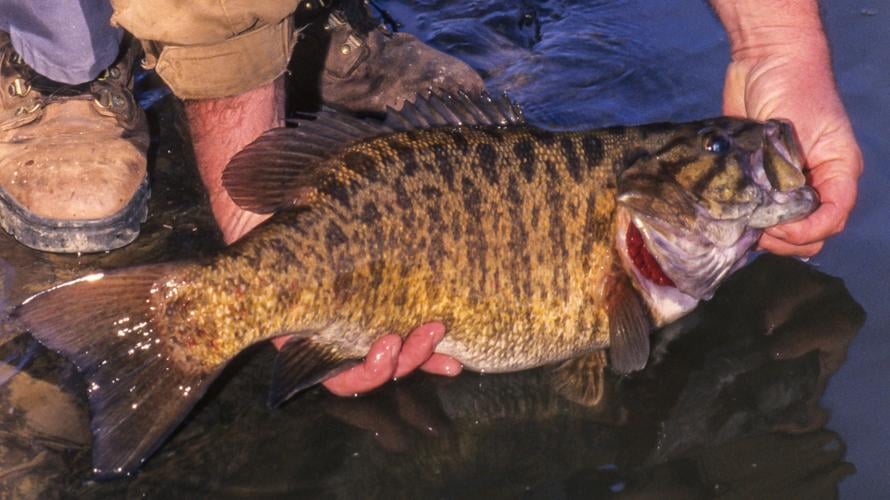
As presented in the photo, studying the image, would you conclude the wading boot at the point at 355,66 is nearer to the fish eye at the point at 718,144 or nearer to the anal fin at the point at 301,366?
the fish eye at the point at 718,144

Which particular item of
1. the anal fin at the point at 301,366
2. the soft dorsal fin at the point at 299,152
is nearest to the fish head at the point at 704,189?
the soft dorsal fin at the point at 299,152

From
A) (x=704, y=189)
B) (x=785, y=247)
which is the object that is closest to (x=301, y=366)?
(x=704, y=189)

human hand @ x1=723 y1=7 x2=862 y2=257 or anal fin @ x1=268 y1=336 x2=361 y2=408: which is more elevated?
human hand @ x1=723 y1=7 x2=862 y2=257

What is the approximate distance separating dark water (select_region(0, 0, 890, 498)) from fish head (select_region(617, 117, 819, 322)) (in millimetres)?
433

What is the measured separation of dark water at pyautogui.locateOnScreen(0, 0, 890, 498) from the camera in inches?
134

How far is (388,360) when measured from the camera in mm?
3570

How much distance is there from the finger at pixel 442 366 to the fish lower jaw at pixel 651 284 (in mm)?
644

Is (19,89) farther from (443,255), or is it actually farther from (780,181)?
(780,181)

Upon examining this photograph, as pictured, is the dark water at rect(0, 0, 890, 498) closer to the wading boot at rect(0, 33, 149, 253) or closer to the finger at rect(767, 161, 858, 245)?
the wading boot at rect(0, 33, 149, 253)

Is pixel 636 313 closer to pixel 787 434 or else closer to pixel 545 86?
pixel 787 434

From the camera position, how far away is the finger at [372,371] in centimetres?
354

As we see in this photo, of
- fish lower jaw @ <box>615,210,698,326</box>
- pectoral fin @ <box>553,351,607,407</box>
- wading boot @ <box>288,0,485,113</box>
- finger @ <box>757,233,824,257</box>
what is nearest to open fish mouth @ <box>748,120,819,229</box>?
finger @ <box>757,233,824,257</box>

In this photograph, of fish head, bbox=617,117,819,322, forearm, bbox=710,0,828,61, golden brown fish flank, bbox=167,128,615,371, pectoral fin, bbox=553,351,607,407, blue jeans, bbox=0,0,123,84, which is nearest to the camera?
golden brown fish flank, bbox=167,128,615,371

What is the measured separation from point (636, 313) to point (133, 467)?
1581mm
